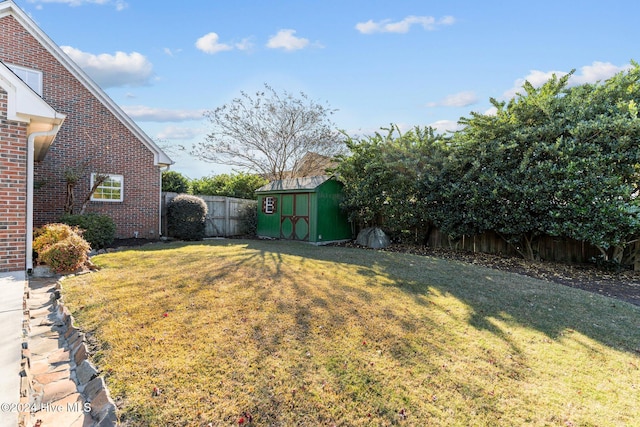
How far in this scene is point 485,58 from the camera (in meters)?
8.56

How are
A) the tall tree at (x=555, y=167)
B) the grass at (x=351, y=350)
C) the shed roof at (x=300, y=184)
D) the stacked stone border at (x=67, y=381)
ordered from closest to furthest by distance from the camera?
1. the stacked stone border at (x=67, y=381)
2. the grass at (x=351, y=350)
3. the tall tree at (x=555, y=167)
4. the shed roof at (x=300, y=184)

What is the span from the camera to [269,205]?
13836 mm

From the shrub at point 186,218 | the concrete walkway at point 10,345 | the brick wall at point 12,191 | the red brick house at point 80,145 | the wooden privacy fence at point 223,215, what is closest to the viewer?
the concrete walkway at point 10,345

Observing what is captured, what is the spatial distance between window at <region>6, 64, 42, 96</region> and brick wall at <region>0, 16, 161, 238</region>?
0.38 feet

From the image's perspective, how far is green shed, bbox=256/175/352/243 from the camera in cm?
1204

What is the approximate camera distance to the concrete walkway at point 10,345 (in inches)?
79.5

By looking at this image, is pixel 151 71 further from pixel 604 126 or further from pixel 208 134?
pixel 604 126

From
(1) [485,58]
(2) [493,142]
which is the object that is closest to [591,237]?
(2) [493,142]

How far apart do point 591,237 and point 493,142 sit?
3437 mm

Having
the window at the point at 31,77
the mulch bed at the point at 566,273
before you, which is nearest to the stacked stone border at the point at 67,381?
the mulch bed at the point at 566,273

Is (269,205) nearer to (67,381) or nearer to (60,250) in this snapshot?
(60,250)

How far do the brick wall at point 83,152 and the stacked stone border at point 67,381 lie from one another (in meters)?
7.69

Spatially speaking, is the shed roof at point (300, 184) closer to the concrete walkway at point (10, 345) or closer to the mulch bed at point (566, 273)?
the mulch bed at point (566, 273)

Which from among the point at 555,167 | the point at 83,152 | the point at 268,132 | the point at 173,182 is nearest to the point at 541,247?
the point at 555,167
